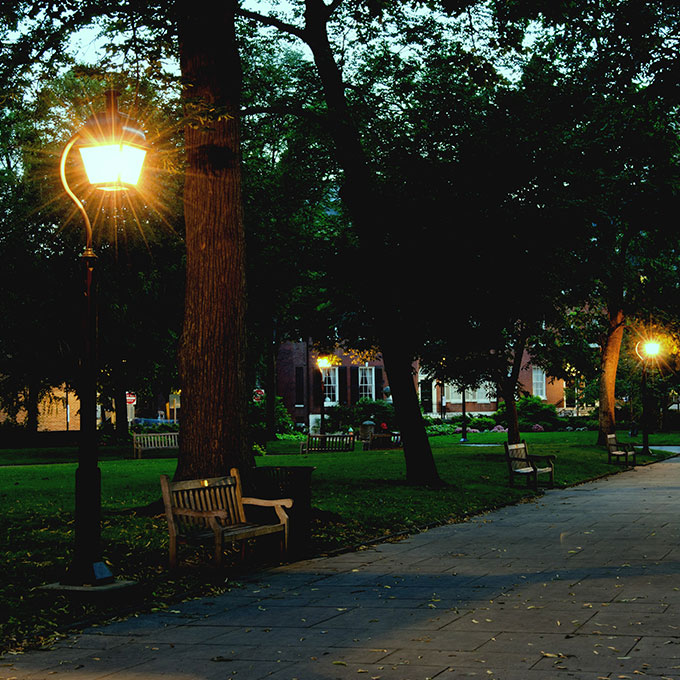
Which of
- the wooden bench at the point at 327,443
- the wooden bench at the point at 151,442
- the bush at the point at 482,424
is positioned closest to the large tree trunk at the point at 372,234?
the wooden bench at the point at 151,442

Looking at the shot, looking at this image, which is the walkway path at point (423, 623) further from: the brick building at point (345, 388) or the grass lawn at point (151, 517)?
the brick building at point (345, 388)

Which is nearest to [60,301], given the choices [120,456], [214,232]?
[120,456]

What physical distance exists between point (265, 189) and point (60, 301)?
7890 millimetres

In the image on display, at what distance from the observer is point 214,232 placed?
1248 centimetres

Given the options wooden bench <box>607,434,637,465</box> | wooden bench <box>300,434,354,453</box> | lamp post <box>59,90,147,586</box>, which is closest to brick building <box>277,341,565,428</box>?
wooden bench <box>300,434,354,453</box>

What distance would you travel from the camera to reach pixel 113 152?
8.72 metres

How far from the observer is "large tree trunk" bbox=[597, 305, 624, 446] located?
35.4 meters

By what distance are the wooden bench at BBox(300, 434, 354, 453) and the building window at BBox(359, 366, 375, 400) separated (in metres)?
31.2

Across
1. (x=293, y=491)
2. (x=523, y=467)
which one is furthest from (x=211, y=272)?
(x=523, y=467)

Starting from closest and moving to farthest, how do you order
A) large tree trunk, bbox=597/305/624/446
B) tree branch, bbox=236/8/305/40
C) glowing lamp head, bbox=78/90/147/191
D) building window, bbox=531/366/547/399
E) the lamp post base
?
the lamp post base, glowing lamp head, bbox=78/90/147/191, tree branch, bbox=236/8/305/40, large tree trunk, bbox=597/305/624/446, building window, bbox=531/366/547/399

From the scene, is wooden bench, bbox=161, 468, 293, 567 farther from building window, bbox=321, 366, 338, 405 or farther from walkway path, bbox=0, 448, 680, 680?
building window, bbox=321, 366, 338, 405

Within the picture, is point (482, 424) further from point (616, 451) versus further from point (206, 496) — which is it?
point (206, 496)

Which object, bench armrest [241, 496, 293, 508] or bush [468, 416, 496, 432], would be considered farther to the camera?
bush [468, 416, 496, 432]

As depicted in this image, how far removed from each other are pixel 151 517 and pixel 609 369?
26.1 meters
